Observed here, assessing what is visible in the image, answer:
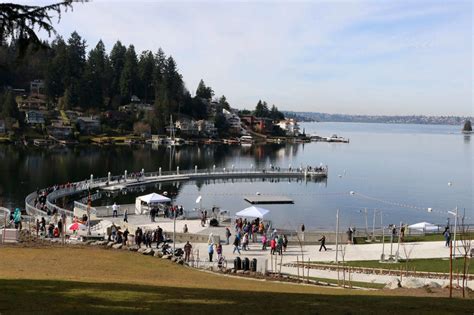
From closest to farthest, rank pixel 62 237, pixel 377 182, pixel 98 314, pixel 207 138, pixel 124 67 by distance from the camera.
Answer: pixel 98 314 → pixel 62 237 → pixel 377 182 → pixel 124 67 → pixel 207 138

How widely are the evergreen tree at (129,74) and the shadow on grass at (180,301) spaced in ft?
490

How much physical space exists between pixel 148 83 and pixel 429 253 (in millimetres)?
149518

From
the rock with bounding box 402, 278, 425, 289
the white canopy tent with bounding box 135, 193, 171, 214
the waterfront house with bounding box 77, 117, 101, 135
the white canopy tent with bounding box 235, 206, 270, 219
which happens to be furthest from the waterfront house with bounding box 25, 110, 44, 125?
the rock with bounding box 402, 278, 425, 289

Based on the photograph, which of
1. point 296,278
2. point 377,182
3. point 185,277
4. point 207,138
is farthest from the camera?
point 207,138

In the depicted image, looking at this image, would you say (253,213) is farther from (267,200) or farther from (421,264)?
(267,200)

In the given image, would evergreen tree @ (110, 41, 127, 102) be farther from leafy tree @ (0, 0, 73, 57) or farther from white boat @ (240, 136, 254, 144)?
leafy tree @ (0, 0, 73, 57)

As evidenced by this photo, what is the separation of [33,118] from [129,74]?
31.7 meters

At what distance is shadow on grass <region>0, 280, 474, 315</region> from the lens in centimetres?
1119

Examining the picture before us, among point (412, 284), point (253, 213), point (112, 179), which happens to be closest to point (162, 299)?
point (412, 284)

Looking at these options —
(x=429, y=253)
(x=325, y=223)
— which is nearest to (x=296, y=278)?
(x=429, y=253)

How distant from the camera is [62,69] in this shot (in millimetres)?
149125

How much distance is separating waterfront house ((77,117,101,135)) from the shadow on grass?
138236 millimetres

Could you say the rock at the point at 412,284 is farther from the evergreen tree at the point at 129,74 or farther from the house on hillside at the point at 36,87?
the house on hillside at the point at 36,87

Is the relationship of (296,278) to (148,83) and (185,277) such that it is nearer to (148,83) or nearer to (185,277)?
(185,277)
